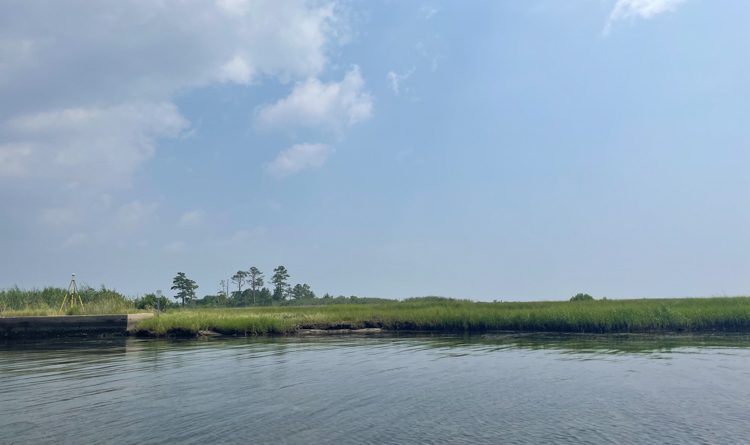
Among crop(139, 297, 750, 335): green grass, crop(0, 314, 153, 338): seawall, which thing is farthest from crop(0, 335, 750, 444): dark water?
crop(0, 314, 153, 338): seawall

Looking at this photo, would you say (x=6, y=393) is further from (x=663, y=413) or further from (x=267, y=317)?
(x=267, y=317)

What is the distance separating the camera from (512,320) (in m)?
36.4

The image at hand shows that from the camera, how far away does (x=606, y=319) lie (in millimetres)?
33344

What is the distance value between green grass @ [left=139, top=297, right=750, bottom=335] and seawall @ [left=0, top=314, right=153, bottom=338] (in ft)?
4.82

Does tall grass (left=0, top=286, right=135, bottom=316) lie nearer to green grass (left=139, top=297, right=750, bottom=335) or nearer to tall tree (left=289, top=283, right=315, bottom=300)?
green grass (left=139, top=297, right=750, bottom=335)

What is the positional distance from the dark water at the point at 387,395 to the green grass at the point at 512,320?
6.61m

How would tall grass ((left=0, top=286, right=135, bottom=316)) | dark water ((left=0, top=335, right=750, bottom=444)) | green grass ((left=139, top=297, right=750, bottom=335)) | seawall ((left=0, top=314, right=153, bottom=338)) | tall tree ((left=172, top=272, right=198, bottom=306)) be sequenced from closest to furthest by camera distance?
1. dark water ((left=0, top=335, right=750, bottom=444))
2. green grass ((left=139, top=297, right=750, bottom=335))
3. seawall ((left=0, top=314, right=153, bottom=338))
4. tall grass ((left=0, top=286, right=135, bottom=316))
5. tall tree ((left=172, top=272, right=198, bottom=306))

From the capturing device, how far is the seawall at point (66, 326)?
35438 mm

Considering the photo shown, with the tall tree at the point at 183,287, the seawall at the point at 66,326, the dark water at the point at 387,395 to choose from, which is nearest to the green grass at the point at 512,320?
the seawall at the point at 66,326

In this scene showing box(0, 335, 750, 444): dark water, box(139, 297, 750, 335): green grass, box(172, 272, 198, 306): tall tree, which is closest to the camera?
box(0, 335, 750, 444): dark water

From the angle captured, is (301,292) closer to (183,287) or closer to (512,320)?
(183,287)

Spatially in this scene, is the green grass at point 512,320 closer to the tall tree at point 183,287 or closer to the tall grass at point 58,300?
the tall grass at point 58,300

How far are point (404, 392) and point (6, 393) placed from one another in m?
11.3

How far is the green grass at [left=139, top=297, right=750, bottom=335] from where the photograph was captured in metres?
32.2
